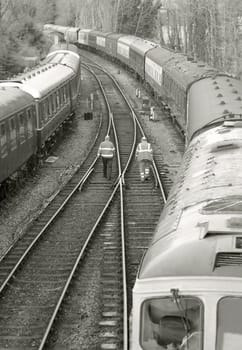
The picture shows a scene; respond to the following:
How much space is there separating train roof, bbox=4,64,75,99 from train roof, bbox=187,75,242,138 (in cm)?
468

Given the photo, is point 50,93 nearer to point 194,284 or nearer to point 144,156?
point 144,156

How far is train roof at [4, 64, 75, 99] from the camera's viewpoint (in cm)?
1955

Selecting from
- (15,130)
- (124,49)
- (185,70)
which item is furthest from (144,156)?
(124,49)

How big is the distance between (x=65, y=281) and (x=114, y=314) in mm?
1668

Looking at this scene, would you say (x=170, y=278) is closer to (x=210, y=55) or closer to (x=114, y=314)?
(x=114, y=314)

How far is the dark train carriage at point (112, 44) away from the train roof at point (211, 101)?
3888 cm

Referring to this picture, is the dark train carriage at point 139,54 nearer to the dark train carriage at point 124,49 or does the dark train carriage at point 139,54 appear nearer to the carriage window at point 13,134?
the dark train carriage at point 124,49

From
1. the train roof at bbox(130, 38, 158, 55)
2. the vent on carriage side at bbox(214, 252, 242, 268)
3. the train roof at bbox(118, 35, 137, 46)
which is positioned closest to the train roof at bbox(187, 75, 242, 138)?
the vent on carriage side at bbox(214, 252, 242, 268)

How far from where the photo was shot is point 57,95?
915 inches

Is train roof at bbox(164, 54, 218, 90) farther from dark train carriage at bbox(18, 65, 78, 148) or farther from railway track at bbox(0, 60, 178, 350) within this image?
railway track at bbox(0, 60, 178, 350)

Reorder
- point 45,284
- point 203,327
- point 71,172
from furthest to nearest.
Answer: point 71,172, point 45,284, point 203,327

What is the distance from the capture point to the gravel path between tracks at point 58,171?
14211 millimetres

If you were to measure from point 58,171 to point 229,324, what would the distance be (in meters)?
15.5

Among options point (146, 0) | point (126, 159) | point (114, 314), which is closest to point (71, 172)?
point (126, 159)
